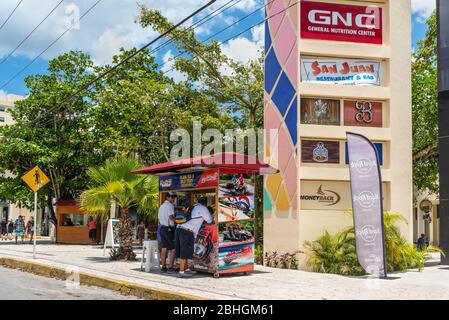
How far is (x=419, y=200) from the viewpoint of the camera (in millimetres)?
40781

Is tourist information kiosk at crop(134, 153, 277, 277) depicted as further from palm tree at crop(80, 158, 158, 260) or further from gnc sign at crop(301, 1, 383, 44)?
gnc sign at crop(301, 1, 383, 44)

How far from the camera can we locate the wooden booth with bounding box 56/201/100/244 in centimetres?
3189

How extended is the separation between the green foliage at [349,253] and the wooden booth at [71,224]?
62.2ft

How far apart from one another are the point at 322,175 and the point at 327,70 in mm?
3093

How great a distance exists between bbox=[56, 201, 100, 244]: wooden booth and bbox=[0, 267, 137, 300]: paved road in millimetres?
17269

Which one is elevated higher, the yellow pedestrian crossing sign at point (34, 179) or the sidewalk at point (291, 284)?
the yellow pedestrian crossing sign at point (34, 179)

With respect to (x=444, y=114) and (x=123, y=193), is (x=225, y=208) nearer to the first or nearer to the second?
(x=123, y=193)

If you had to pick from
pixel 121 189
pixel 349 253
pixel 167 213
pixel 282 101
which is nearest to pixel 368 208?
pixel 349 253

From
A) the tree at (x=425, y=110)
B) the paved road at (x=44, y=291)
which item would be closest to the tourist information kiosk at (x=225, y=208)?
the paved road at (x=44, y=291)

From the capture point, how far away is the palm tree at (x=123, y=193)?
18.0 m

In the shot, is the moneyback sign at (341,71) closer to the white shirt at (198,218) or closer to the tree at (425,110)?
the white shirt at (198,218)

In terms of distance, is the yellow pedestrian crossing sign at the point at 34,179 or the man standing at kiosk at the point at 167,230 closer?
the man standing at kiosk at the point at 167,230

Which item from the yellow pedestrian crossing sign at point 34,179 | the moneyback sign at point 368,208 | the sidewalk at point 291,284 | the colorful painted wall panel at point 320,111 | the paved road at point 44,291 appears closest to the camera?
the sidewalk at point 291,284
